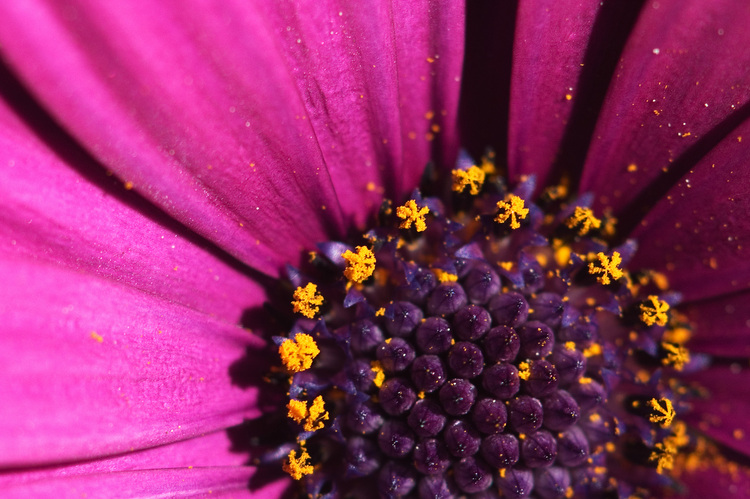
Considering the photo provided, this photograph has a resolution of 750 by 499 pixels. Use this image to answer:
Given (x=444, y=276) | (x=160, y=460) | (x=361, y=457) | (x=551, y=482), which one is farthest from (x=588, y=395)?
(x=160, y=460)

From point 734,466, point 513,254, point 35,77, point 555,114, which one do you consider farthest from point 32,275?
point 734,466

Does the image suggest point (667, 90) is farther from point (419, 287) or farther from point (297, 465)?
point (297, 465)

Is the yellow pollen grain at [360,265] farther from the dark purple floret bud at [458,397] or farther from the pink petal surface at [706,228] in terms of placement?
the pink petal surface at [706,228]

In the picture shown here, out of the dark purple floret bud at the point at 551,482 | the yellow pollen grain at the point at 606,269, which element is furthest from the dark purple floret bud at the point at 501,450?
the yellow pollen grain at the point at 606,269

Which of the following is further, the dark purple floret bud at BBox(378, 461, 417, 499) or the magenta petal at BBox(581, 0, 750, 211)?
the dark purple floret bud at BBox(378, 461, 417, 499)

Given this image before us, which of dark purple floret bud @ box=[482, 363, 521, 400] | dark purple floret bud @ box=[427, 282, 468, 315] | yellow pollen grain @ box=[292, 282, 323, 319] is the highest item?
dark purple floret bud @ box=[427, 282, 468, 315]

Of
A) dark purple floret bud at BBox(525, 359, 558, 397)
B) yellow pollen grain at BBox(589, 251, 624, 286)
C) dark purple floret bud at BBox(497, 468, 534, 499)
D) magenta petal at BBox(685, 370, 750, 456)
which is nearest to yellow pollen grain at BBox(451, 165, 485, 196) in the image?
yellow pollen grain at BBox(589, 251, 624, 286)

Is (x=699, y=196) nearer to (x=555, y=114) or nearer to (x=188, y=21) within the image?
(x=555, y=114)

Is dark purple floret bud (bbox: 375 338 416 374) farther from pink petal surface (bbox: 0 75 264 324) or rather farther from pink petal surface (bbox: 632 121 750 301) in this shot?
pink petal surface (bbox: 632 121 750 301)
